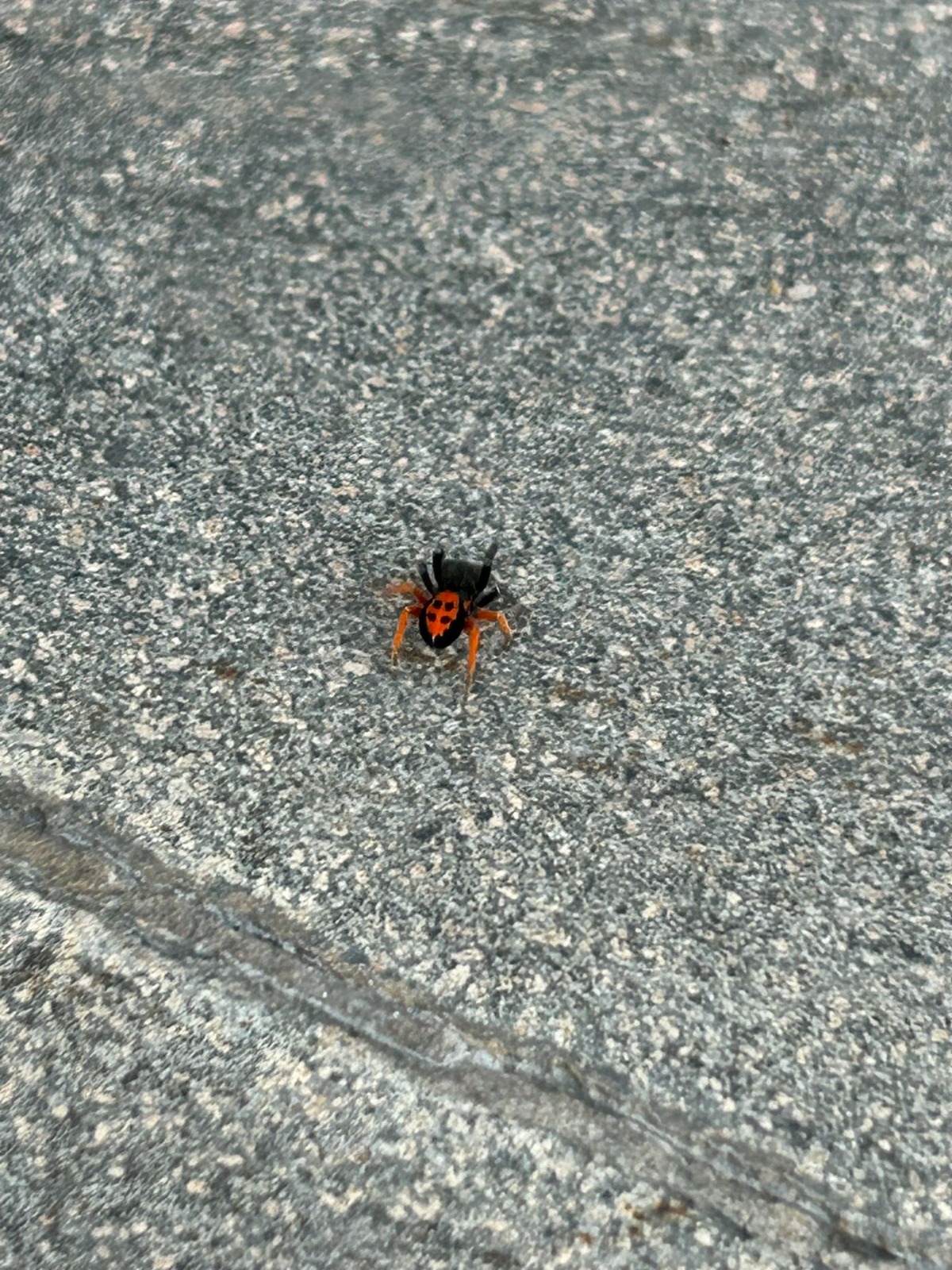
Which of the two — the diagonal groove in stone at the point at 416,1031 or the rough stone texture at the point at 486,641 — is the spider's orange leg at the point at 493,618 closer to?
the rough stone texture at the point at 486,641

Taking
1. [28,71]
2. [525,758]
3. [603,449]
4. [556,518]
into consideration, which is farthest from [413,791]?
[28,71]

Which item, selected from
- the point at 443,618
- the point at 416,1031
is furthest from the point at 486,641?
the point at 416,1031

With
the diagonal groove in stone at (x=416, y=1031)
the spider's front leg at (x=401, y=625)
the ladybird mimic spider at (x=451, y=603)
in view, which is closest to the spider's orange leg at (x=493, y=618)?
the ladybird mimic spider at (x=451, y=603)

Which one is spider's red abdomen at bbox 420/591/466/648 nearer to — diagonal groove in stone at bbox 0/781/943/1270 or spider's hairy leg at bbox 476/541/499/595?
spider's hairy leg at bbox 476/541/499/595

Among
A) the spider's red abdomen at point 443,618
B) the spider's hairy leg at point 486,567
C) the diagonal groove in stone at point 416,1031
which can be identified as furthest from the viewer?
the spider's hairy leg at point 486,567

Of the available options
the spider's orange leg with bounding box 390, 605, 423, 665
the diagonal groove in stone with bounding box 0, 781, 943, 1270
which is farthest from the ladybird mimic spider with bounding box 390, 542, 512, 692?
the diagonal groove in stone with bounding box 0, 781, 943, 1270

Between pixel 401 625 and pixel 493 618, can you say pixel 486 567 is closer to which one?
pixel 493 618
